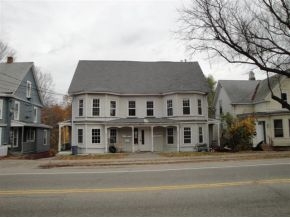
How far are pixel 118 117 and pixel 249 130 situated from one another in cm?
1202

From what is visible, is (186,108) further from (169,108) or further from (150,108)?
(150,108)

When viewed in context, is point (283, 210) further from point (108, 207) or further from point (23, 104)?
point (23, 104)

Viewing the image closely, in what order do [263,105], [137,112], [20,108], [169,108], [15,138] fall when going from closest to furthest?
[169,108], [137,112], [263,105], [15,138], [20,108]

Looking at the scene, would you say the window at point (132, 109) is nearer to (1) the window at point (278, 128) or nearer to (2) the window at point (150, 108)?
(2) the window at point (150, 108)

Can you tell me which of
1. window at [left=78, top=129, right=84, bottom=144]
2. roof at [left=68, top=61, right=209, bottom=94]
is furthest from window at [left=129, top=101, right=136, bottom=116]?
window at [left=78, top=129, right=84, bottom=144]

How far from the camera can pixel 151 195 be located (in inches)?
353

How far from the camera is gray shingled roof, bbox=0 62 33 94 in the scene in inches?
1233

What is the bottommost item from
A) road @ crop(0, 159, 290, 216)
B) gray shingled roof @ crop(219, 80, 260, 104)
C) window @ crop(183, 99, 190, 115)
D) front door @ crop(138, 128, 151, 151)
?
road @ crop(0, 159, 290, 216)

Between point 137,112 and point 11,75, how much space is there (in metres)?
13.4

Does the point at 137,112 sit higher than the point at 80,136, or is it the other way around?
the point at 137,112

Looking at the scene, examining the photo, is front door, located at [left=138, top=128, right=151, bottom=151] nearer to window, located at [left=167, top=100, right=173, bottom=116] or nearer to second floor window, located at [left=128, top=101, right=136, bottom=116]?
second floor window, located at [left=128, top=101, right=136, bottom=116]

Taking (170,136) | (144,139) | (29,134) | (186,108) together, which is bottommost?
(144,139)

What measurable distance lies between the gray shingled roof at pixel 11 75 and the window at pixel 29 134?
5.58 metres

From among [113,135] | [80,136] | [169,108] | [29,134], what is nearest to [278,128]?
[169,108]
